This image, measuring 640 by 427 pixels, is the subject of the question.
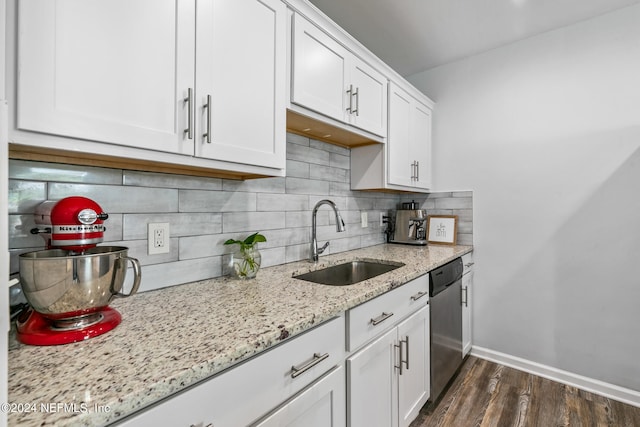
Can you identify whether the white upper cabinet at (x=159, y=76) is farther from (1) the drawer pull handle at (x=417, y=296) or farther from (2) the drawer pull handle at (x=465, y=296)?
(2) the drawer pull handle at (x=465, y=296)

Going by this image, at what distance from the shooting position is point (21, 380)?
58cm

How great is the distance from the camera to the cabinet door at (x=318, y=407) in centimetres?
85

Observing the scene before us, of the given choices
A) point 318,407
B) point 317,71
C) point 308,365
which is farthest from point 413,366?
point 317,71

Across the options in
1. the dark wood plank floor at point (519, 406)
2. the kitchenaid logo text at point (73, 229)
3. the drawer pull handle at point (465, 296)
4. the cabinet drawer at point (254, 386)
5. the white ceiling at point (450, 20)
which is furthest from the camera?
the drawer pull handle at point (465, 296)

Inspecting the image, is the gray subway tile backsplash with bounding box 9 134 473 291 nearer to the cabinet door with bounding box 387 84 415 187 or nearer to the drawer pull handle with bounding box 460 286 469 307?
the cabinet door with bounding box 387 84 415 187

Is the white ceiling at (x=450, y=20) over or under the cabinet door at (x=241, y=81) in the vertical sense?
over

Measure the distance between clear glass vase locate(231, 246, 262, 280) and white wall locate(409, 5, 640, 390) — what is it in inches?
78.5

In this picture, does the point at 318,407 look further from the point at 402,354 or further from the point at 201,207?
the point at 201,207

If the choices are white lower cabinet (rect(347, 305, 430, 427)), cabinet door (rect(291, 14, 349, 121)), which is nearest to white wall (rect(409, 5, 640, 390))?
white lower cabinet (rect(347, 305, 430, 427))

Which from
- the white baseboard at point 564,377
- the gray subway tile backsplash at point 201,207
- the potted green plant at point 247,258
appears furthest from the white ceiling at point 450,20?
the white baseboard at point 564,377

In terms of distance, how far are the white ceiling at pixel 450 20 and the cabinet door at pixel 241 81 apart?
2.94ft

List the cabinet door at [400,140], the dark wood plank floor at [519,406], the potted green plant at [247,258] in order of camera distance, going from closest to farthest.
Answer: the potted green plant at [247,258]
the dark wood plank floor at [519,406]
the cabinet door at [400,140]

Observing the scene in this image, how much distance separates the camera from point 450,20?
2059mm

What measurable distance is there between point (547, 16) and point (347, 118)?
1659 millimetres
